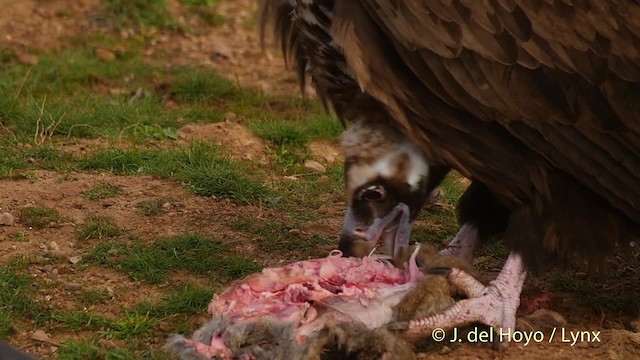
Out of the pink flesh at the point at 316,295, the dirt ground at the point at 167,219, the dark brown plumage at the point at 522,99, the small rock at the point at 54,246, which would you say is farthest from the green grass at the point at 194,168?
the dark brown plumage at the point at 522,99

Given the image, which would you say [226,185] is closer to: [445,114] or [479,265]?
[479,265]

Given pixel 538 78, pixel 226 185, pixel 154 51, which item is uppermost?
pixel 538 78

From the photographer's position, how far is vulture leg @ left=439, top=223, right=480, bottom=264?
522cm

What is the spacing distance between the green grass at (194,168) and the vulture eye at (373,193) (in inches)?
53.8

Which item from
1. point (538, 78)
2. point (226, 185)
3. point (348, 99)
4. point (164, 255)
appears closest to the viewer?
point (538, 78)

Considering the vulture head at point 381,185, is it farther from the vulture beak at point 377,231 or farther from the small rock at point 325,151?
the small rock at point 325,151

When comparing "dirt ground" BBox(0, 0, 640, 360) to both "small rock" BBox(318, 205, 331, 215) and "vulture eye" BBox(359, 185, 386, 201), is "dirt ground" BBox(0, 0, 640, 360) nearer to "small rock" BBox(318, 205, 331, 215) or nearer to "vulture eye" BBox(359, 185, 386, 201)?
"small rock" BBox(318, 205, 331, 215)

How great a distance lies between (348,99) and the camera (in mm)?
4820

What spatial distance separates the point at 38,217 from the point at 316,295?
1.78m

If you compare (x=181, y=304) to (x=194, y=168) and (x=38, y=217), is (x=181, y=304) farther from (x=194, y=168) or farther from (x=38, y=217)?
(x=194, y=168)

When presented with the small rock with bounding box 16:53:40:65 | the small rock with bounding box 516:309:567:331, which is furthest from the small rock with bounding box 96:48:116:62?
the small rock with bounding box 516:309:567:331

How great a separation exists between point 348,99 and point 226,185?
1.51 meters

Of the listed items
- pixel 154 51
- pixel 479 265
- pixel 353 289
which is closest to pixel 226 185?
pixel 479 265

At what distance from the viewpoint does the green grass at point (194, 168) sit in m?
6.13
